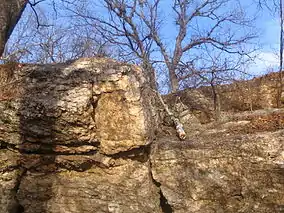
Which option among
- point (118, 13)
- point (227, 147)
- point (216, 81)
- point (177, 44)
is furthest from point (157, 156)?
point (177, 44)

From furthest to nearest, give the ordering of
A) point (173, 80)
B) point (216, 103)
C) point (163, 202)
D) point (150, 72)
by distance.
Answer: point (173, 80)
point (150, 72)
point (216, 103)
point (163, 202)

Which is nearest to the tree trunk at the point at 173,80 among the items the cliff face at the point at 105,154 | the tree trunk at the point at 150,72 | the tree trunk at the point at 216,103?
the tree trunk at the point at 150,72

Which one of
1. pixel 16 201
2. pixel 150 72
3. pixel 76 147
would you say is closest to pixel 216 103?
pixel 150 72

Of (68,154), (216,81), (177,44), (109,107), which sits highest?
(177,44)

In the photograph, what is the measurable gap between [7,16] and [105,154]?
2.71 m

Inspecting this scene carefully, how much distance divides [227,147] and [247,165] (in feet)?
1.32

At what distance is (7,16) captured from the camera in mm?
4555

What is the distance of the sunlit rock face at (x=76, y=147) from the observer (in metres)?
6.08

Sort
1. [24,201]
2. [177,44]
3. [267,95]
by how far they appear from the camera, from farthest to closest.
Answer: [177,44] → [267,95] → [24,201]

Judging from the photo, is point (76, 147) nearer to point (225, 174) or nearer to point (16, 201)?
point (16, 201)

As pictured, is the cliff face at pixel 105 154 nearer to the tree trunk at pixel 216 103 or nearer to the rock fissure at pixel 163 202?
the rock fissure at pixel 163 202

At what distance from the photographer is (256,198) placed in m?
5.60

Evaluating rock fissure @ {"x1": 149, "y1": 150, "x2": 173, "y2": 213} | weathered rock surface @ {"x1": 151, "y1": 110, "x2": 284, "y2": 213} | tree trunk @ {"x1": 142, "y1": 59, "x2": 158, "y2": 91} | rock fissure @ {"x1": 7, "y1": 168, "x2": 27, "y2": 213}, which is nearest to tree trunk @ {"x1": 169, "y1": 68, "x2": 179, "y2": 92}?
tree trunk @ {"x1": 142, "y1": 59, "x2": 158, "y2": 91}

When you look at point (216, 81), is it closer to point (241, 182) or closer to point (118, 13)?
point (241, 182)
